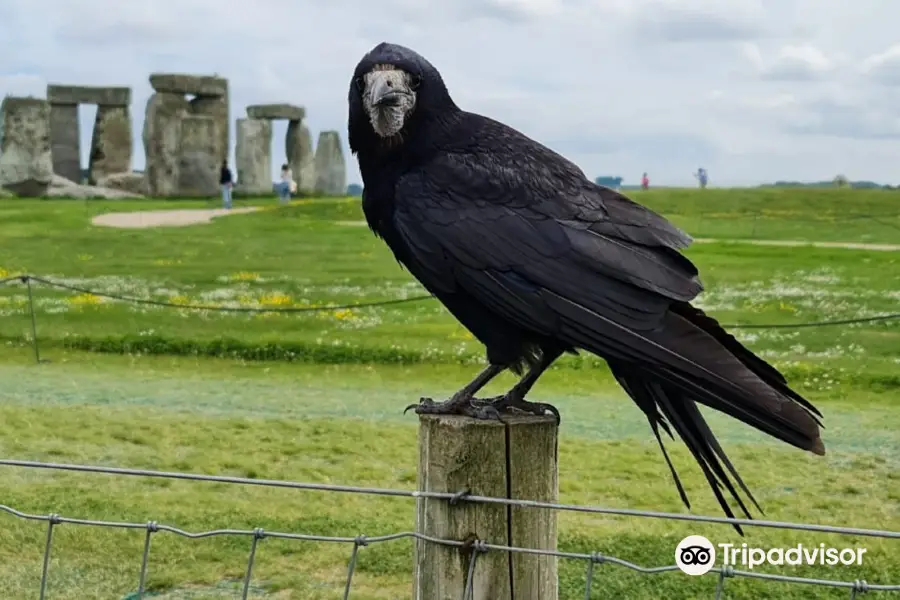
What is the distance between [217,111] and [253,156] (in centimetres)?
155

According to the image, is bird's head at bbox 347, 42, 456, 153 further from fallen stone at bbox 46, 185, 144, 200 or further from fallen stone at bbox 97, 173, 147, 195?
fallen stone at bbox 97, 173, 147, 195

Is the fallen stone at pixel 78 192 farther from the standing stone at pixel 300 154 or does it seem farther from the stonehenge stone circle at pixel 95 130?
the standing stone at pixel 300 154

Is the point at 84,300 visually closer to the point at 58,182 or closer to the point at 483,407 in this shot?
the point at 483,407

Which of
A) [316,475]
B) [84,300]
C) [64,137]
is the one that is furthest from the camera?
[64,137]

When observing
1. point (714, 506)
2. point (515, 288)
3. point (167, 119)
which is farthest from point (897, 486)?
point (167, 119)

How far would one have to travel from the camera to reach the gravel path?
23.1m

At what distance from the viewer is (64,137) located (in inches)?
1326

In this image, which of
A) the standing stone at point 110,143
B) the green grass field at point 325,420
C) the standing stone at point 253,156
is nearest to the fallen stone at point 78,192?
the standing stone at point 110,143

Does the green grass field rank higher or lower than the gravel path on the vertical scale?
lower

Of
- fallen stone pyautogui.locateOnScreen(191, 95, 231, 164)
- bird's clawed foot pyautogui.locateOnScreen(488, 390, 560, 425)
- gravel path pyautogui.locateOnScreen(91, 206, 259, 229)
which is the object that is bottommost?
gravel path pyautogui.locateOnScreen(91, 206, 259, 229)

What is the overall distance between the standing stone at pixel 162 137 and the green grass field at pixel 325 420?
1192cm

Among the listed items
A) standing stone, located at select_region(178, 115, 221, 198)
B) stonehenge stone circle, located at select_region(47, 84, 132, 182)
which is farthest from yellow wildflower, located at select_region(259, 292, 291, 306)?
stonehenge stone circle, located at select_region(47, 84, 132, 182)

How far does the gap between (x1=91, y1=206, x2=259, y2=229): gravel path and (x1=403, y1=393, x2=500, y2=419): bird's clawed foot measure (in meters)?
20.3

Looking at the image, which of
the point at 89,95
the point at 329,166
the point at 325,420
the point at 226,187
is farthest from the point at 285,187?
the point at 325,420
